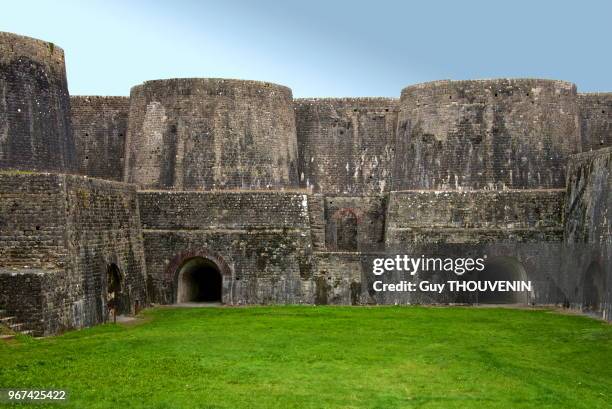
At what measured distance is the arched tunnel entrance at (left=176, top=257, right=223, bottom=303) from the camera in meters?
29.7

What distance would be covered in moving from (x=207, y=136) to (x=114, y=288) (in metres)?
7.77

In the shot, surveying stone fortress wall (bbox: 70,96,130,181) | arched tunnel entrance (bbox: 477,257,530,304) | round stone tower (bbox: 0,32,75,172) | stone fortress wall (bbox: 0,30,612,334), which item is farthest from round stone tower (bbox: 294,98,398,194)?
round stone tower (bbox: 0,32,75,172)

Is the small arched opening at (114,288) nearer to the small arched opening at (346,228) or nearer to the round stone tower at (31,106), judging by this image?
the round stone tower at (31,106)

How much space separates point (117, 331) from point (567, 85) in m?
18.4

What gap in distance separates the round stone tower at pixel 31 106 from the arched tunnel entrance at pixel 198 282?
16.1 feet

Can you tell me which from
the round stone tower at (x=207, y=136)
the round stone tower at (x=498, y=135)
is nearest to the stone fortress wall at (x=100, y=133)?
the round stone tower at (x=207, y=136)

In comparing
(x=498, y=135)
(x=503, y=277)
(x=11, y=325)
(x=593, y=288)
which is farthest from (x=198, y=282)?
(x=593, y=288)

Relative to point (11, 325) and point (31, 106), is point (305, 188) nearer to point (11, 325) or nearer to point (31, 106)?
point (31, 106)

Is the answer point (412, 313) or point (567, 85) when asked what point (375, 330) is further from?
point (567, 85)

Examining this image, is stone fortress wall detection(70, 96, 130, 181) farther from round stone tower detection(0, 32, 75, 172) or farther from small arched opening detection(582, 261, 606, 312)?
small arched opening detection(582, 261, 606, 312)

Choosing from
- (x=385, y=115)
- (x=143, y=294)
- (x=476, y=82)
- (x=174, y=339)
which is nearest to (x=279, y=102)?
(x=385, y=115)

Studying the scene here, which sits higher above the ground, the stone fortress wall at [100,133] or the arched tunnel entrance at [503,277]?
the stone fortress wall at [100,133]

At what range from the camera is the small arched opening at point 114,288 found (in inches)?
990

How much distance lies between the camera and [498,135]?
3189cm
